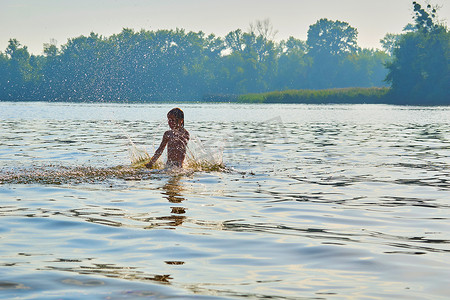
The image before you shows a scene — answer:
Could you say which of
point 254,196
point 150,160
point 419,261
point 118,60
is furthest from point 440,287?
point 118,60

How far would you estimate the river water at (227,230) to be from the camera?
5.25 meters

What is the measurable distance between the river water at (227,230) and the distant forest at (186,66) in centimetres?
7853

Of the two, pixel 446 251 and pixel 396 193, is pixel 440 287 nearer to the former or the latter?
pixel 446 251

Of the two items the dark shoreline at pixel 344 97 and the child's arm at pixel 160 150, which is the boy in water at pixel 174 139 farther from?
the dark shoreline at pixel 344 97

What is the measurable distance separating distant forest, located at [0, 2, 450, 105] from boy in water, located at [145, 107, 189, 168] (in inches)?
3048

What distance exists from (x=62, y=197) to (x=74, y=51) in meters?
119

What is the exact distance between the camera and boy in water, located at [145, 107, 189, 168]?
44.8 ft

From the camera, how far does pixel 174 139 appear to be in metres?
13.8

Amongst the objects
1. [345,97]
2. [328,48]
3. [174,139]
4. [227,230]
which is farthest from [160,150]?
[328,48]

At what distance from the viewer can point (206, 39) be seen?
159m

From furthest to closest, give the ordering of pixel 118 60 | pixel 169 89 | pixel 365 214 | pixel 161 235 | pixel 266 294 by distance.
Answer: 1. pixel 169 89
2. pixel 118 60
3. pixel 365 214
4. pixel 161 235
5. pixel 266 294

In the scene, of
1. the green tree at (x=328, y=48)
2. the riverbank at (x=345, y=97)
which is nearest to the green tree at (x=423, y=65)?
the riverbank at (x=345, y=97)

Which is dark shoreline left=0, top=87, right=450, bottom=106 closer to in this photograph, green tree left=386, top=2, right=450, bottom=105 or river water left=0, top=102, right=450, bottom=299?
green tree left=386, top=2, right=450, bottom=105

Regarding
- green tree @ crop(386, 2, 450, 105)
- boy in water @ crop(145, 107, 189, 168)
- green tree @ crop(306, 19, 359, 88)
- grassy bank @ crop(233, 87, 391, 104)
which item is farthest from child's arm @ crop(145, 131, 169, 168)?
green tree @ crop(306, 19, 359, 88)
